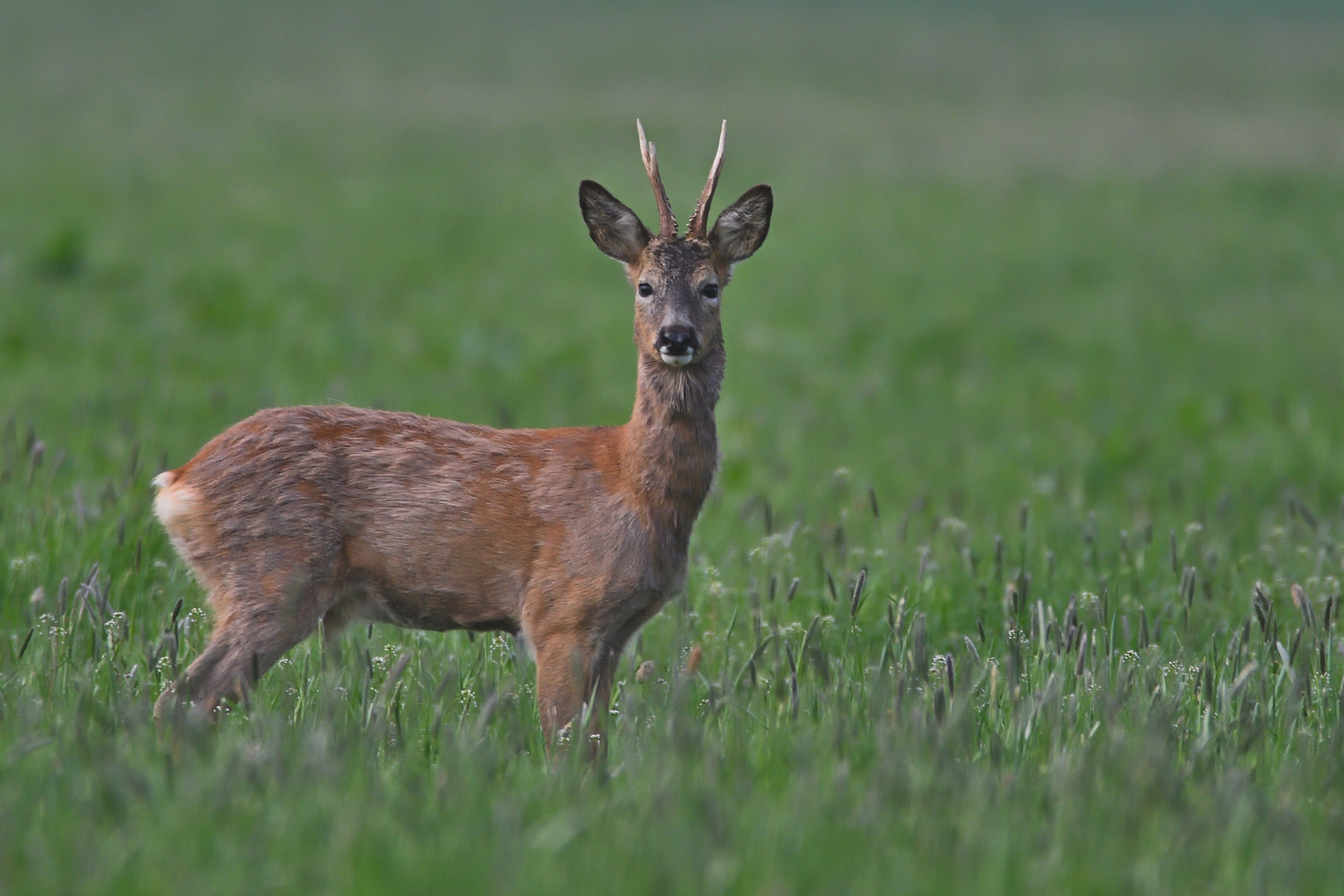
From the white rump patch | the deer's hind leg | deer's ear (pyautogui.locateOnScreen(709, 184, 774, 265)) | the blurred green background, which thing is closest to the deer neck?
deer's ear (pyautogui.locateOnScreen(709, 184, 774, 265))

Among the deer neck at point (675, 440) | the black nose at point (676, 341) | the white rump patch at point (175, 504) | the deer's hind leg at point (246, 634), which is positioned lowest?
the deer's hind leg at point (246, 634)

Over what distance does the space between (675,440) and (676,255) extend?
0.57 metres

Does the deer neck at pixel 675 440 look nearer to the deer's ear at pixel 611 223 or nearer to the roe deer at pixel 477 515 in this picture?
the roe deer at pixel 477 515

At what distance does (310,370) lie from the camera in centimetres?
998

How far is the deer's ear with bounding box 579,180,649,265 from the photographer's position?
17.1 feet

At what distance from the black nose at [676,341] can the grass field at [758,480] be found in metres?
0.89

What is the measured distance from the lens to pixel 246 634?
14.8ft

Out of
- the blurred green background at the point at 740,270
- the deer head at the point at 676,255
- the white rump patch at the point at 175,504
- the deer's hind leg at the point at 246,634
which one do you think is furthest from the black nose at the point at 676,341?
the blurred green background at the point at 740,270

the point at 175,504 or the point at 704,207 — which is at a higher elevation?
the point at 704,207

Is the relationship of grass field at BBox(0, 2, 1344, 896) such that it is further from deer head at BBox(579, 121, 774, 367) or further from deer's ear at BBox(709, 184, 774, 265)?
deer's ear at BBox(709, 184, 774, 265)

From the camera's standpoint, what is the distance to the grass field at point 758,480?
3225 millimetres

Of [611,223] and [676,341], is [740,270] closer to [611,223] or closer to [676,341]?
[611,223]

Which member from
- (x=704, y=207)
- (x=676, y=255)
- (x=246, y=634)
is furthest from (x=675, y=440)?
(x=246, y=634)

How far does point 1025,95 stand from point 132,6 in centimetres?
1883
